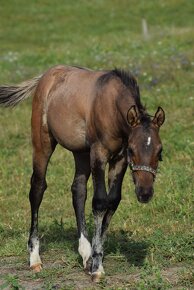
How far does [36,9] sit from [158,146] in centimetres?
3527

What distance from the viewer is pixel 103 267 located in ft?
25.2

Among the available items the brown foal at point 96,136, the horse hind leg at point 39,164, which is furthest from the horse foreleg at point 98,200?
the horse hind leg at point 39,164

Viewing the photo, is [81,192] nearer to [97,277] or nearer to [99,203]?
[99,203]

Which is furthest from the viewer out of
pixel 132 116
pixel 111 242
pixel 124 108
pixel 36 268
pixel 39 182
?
pixel 111 242

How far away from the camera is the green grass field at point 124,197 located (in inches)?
296

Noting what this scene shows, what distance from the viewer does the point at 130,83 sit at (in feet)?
24.0

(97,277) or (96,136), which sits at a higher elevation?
(96,136)

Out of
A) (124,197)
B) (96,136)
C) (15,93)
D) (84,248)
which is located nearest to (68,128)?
(96,136)

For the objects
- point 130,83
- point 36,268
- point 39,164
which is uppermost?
point 130,83

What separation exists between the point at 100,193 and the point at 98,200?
0.07 m

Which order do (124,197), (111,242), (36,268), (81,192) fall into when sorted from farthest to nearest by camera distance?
(124,197)
(111,242)
(81,192)
(36,268)

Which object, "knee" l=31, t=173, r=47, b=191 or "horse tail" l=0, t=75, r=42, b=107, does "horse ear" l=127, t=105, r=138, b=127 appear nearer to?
"knee" l=31, t=173, r=47, b=191

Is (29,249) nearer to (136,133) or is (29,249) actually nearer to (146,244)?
(146,244)

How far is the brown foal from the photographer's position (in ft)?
21.7
